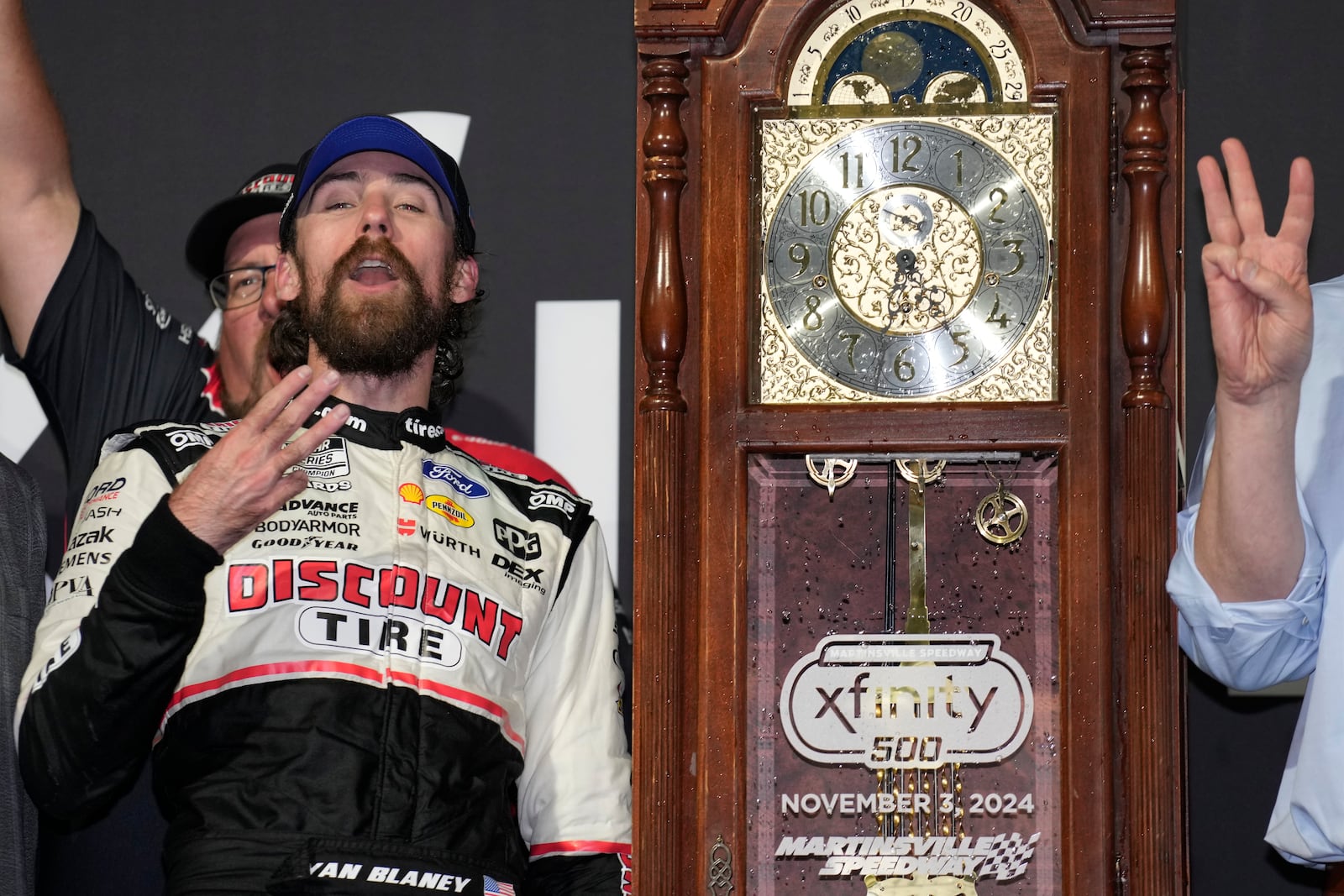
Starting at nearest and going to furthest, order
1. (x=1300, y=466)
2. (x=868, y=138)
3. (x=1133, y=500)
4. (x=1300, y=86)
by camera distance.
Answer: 1. (x=1300, y=466)
2. (x=1133, y=500)
3. (x=868, y=138)
4. (x=1300, y=86)

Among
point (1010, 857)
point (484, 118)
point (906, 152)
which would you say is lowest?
point (1010, 857)

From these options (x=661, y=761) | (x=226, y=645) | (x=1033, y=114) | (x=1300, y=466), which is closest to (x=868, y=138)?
→ (x=1033, y=114)

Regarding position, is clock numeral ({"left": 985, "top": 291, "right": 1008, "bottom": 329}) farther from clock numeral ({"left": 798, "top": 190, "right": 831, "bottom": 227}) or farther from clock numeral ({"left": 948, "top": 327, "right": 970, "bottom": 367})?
clock numeral ({"left": 798, "top": 190, "right": 831, "bottom": 227})

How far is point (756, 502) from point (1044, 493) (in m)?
0.38

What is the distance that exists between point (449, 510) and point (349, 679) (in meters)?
0.30

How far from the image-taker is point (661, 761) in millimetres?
2113

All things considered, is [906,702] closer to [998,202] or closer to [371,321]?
[998,202]

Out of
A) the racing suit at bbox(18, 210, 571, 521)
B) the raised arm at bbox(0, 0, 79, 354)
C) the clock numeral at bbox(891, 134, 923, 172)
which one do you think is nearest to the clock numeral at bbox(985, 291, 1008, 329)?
the clock numeral at bbox(891, 134, 923, 172)

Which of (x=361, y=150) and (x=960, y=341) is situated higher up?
(x=361, y=150)

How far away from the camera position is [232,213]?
2820 mm

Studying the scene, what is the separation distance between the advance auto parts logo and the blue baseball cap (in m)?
0.93

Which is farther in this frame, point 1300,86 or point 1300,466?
point 1300,86

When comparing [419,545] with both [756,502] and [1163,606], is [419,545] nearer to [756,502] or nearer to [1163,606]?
[756,502]

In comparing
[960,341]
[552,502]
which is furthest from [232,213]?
[960,341]
